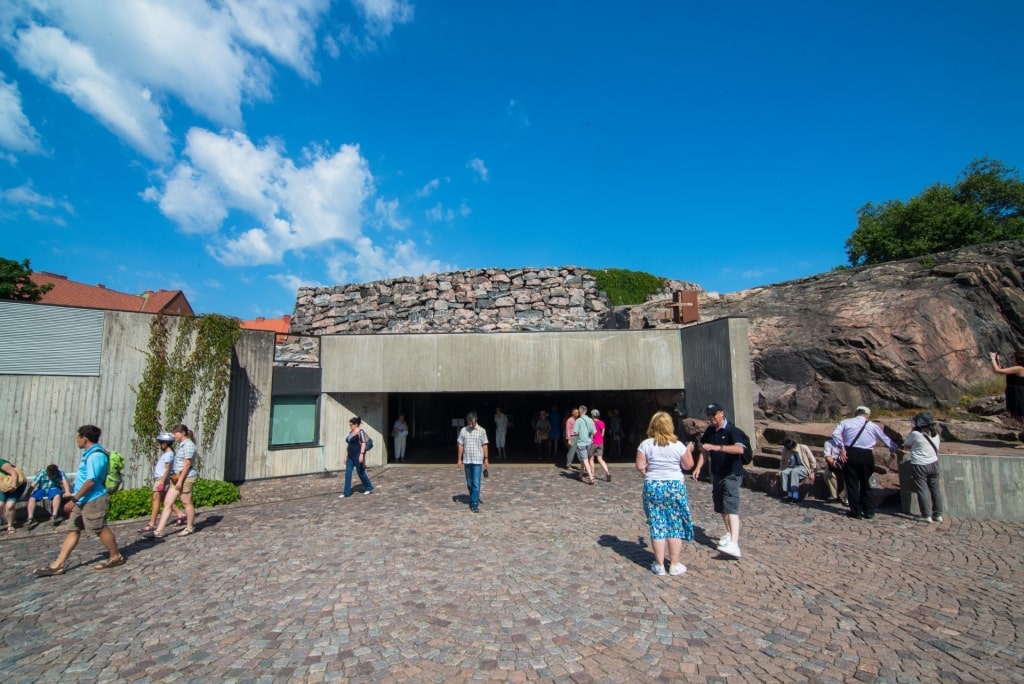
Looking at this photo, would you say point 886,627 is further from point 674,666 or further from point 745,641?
point 674,666

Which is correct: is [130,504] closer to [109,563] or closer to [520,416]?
[109,563]

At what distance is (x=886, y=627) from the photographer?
13.6ft

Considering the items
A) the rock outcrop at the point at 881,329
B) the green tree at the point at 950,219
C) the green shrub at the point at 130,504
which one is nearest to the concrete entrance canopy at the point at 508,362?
the rock outcrop at the point at 881,329

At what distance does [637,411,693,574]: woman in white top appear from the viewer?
5.43 metres

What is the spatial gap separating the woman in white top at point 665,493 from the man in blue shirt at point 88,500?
6379mm

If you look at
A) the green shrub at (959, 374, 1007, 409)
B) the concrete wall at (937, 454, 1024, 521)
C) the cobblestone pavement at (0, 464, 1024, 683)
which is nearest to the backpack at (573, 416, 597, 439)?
the cobblestone pavement at (0, 464, 1024, 683)

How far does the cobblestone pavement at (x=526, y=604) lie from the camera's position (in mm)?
3703

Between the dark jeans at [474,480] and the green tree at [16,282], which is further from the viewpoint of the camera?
the green tree at [16,282]

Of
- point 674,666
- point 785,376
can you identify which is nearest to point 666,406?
point 785,376

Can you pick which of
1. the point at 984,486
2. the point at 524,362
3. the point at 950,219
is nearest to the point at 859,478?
the point at 984,486

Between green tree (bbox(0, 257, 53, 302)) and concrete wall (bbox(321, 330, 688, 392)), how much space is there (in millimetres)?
18851

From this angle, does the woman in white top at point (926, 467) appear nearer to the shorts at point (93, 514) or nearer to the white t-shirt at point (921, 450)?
the white t-shirt at point (921, 450)

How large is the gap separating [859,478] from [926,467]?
0.86m

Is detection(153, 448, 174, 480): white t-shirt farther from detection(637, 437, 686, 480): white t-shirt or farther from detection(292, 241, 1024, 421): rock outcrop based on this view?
detection(292, 241, 1024, 421): rock outcrop
